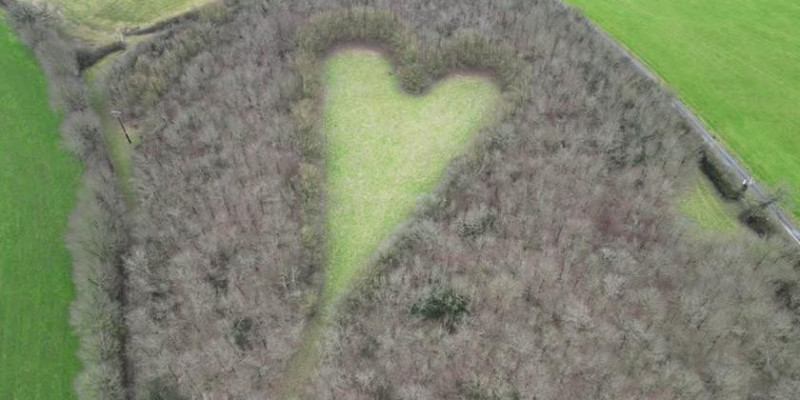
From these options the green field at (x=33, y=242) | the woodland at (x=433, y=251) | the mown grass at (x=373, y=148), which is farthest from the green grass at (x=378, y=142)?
the green field at (x=33, y=242)

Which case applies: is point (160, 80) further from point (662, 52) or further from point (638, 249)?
point (662, 52)

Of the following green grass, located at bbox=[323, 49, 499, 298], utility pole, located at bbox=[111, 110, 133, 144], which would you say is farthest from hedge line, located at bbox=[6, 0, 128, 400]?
green grass, located at bbox=[323, 49, 499, 298]

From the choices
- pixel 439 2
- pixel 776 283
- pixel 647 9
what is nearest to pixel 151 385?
pixel 776 283

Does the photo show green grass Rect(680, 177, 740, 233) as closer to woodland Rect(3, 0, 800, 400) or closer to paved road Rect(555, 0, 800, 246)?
woodland Rect(3, 0, 800, 400)

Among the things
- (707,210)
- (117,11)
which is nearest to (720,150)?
(707,210)

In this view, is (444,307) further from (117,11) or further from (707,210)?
(117,11)

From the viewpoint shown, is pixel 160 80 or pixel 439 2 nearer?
pixel 160 80

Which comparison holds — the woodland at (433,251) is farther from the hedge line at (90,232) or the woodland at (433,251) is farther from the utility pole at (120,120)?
the utility pole at (120,120)
